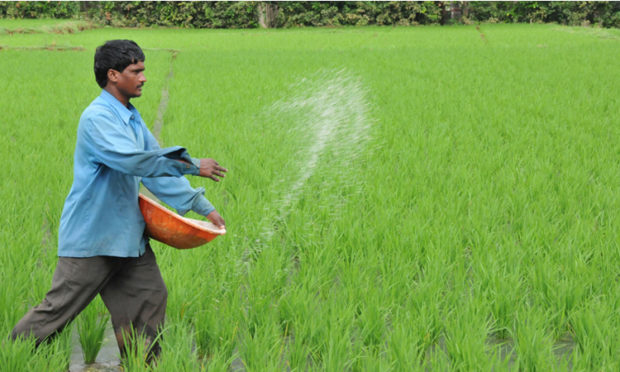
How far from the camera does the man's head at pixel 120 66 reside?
71.2 inches

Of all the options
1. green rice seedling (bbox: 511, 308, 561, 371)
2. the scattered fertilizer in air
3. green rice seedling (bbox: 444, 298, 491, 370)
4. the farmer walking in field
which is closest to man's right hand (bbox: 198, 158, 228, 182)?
the farmer walking in field

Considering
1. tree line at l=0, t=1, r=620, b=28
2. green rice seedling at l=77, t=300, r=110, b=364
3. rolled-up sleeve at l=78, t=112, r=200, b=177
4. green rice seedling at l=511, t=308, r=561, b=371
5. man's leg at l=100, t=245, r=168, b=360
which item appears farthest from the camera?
tree line at l=0, t=1, r=620, b=28

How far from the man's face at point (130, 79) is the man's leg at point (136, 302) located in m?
0.52

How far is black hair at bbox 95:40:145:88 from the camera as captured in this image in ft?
5.92

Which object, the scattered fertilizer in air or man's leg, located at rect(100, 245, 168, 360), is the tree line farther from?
man's leg, located at rect(100, 245, 168, 360)

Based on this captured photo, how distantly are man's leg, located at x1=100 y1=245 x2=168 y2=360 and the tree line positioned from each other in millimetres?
23521

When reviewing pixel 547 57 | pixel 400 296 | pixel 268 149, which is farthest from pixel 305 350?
pixel 547 57

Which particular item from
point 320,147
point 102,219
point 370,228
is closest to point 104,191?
point 102,219

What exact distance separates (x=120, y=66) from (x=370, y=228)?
1.59 m

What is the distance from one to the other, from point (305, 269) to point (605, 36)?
58.5 feet

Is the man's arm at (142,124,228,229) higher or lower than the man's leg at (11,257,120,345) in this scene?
higher

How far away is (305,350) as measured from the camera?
1.97 metres

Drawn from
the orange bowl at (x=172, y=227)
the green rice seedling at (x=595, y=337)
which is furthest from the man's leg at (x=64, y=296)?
the green rice seedling at (x=595, y=337)

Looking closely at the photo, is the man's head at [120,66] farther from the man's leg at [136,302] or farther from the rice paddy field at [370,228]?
the rice paddy field at [370,228]
